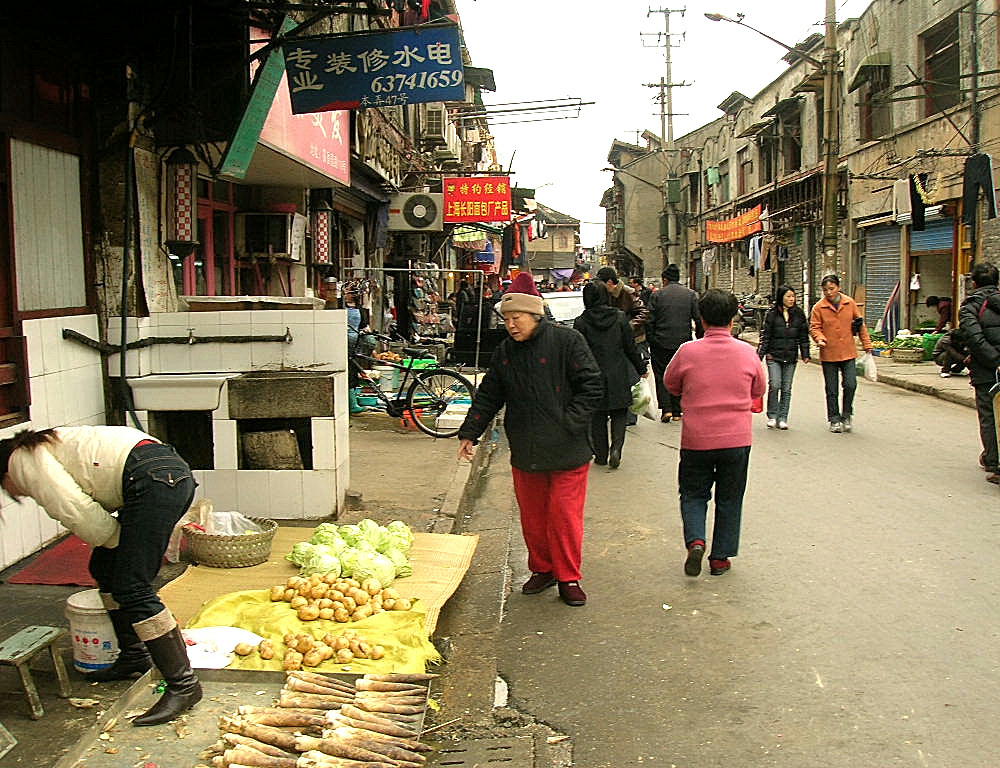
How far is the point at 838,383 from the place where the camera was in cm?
1166

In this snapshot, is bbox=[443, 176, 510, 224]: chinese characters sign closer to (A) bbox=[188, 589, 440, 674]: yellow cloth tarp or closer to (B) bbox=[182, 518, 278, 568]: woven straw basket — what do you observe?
(B) bbox=[182, 518, 278, 568]: woven straw basket

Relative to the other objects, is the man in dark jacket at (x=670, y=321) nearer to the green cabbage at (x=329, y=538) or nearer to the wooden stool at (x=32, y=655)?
the green cabbage at (x=329, y=538)

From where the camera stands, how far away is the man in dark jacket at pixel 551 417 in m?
5.57

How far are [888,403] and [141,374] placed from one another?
11.4 meters

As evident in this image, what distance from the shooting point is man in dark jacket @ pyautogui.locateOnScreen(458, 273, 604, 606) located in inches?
219

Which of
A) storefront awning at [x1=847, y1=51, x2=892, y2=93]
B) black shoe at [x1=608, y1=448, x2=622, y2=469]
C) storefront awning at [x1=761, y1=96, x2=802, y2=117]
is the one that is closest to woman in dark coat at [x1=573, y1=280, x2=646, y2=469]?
black shoe at [x1=608, y1=448, x2=622, y2=469]

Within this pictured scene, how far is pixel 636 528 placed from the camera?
7.45 m

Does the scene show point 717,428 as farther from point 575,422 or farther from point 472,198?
point 472,198

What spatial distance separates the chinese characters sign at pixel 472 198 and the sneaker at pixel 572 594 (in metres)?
16.2

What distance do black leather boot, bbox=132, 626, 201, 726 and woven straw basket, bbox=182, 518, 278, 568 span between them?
75.5 inches

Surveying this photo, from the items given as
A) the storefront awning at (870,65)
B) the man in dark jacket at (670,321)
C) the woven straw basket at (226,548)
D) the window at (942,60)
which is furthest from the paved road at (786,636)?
the storefront awning at (870,65)

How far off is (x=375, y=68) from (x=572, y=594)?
419 cm

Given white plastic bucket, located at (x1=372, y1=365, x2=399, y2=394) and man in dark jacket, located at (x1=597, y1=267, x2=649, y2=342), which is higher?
man in dark jacket, located at (x1=597, y1=267, x2=649, y2=342)

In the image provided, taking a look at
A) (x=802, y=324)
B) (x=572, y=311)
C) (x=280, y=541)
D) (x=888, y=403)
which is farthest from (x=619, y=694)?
(x=572, y=311)
